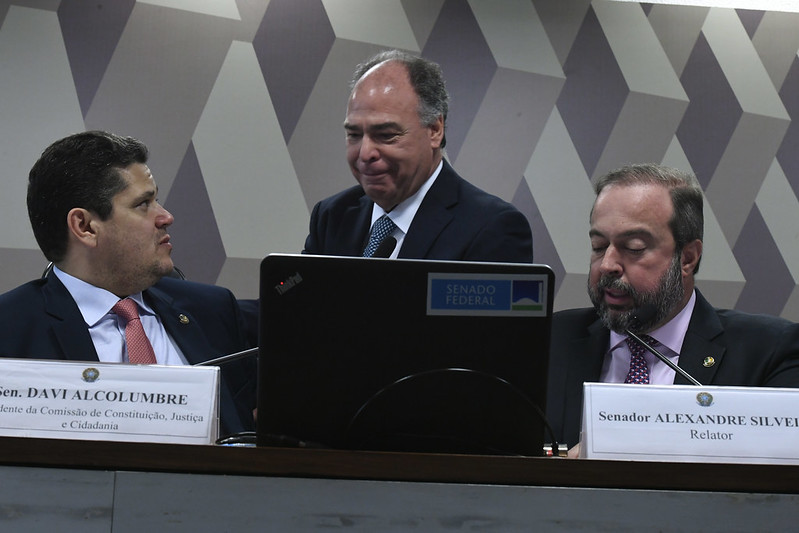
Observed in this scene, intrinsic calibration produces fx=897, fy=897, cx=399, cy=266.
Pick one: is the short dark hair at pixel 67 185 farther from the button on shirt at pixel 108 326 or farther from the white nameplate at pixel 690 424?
→ the white nameplate at pixel 690 424

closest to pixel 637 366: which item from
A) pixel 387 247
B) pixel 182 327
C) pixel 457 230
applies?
pixel 457 230

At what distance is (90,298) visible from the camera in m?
2.13

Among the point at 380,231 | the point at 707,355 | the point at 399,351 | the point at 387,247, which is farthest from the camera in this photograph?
the point at 380,231

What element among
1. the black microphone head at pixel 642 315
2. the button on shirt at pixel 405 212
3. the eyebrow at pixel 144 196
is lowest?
the black microphone head at pixel 642 315

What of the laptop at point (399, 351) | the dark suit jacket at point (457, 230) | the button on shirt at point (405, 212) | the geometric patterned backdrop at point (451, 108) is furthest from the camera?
the geometric patterned backdrop at point (451, 108)

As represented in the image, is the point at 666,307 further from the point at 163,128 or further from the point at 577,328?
the point at 163,128

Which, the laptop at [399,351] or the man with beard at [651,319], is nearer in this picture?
the laptop at [399,351]

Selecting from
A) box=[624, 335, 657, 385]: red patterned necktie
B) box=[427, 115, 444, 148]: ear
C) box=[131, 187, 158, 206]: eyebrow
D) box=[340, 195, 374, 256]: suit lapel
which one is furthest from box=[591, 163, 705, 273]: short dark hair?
box=[131, 187, 158, 206]: eyebrow

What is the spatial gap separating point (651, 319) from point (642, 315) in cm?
2

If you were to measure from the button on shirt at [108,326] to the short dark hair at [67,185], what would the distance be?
10 centimetres

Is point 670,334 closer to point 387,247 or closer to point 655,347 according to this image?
point 655,347

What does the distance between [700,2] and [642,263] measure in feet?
6.68

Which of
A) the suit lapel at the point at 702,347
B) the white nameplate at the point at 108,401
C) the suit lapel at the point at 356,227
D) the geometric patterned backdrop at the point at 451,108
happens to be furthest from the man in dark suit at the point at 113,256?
the geometric patterned backdrop at the point at 451,108

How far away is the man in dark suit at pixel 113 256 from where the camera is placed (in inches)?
83.5
